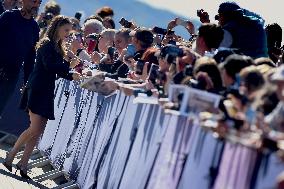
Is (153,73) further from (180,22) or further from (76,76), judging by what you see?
(76,76)

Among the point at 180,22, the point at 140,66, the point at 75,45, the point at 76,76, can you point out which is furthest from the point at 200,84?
the point at 75,45

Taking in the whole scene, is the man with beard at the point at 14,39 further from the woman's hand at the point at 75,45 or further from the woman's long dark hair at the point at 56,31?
the woman's hand at the point at 75,45

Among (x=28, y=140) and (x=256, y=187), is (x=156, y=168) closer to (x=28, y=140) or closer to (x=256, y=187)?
(x=256, y=187)

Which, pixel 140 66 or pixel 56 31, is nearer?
pixel 140 66

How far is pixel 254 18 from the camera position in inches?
367

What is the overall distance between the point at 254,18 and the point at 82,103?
3.84m

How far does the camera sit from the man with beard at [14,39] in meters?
13.1

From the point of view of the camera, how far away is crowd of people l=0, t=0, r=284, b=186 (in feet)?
18.6

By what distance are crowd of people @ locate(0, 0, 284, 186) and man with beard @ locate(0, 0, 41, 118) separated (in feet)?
0.04

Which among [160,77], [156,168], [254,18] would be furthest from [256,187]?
[254,18]

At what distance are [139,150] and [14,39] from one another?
17.7ft

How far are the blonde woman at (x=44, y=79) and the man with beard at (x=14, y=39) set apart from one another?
0.31 m

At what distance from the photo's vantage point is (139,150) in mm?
8250

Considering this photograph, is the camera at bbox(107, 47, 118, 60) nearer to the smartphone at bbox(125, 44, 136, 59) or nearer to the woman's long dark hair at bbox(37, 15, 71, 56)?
the woman's long dark hair at bbox(37, 15, 71, 56)
